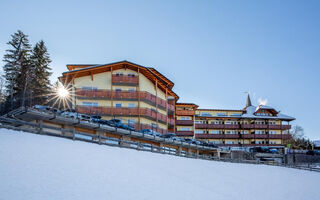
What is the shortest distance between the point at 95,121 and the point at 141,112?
11659 mm

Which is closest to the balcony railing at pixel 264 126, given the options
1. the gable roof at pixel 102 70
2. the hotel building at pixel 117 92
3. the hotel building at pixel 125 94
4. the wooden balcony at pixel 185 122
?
the wooden balcony at pixel 185 122

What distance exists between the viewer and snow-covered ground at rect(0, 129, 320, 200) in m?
11.3

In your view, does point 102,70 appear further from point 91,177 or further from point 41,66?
point 91,177

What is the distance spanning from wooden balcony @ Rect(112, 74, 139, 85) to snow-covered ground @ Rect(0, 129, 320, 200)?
19.3 meters

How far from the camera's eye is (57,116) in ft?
80.5

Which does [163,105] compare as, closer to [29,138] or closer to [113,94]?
[113,94]

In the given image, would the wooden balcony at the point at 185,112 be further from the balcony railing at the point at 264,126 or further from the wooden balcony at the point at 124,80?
the wooden balcony at the point at 124,80

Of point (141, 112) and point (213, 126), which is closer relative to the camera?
point (141, 112)

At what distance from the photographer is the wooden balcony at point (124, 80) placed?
41000 mm

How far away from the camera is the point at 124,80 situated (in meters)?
41.3

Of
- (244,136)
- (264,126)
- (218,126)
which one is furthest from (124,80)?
(264,126)

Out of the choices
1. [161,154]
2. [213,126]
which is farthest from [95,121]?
[213,126]

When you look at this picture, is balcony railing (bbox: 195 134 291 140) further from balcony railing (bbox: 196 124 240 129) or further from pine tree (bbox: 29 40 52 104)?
pine tree (bbox: 29 40 52 104)

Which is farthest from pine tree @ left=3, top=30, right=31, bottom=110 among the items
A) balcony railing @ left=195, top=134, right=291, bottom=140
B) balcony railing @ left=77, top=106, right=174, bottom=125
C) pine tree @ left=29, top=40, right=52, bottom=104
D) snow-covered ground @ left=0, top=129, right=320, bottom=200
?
balcony railing @ left=195, top=134, right=291, bottom=140
